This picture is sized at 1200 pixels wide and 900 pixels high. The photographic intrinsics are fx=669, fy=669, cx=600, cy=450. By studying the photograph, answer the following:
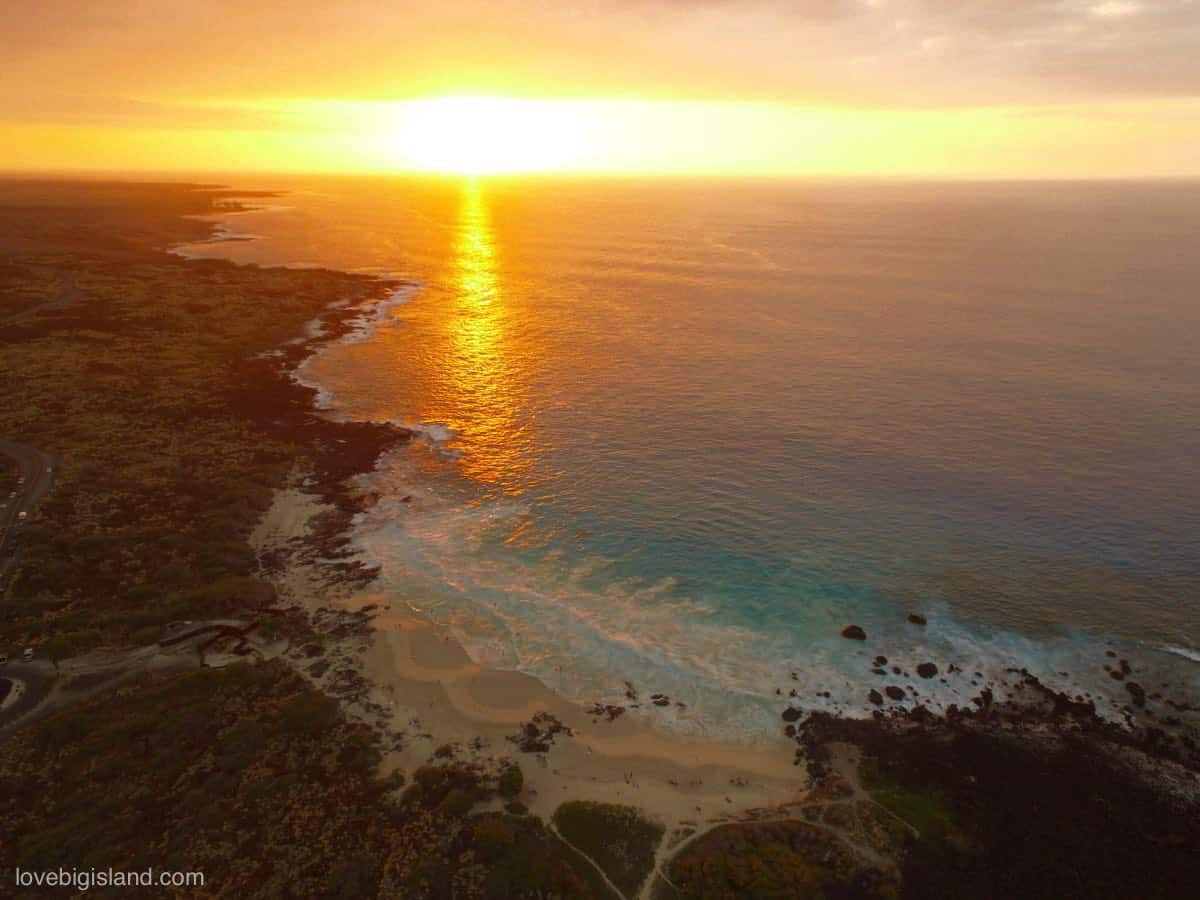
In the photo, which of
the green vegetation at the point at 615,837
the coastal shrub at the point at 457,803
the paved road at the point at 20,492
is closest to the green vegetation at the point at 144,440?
the paved road at the point at 20,492

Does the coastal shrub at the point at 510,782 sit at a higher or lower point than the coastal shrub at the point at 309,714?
lower

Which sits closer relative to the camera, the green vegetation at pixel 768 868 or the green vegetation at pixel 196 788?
the green vegetation at pixel 768 868

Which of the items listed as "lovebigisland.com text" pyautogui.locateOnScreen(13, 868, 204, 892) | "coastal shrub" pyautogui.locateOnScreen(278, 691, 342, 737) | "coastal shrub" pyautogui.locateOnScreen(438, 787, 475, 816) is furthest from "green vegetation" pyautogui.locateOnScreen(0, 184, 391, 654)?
"coastal shrub" pyautogui.locateOnScreen(438, 787, 475, 816)

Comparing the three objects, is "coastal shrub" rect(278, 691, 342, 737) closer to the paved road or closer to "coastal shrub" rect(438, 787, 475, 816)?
"coastal shrub" rect(438, 787, 475, 816)

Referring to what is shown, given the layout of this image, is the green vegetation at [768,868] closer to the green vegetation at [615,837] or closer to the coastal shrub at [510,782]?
the green vegetation at [615,837]

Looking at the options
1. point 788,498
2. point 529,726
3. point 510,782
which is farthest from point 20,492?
point 788,498

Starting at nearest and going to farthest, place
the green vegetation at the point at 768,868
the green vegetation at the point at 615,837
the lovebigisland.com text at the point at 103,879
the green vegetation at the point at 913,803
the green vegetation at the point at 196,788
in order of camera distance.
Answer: the lovebigisland.com text at the point at 103,879
the green vegetation at the point at 768,868
the green vegetation at the point at 196,788
the green vegetation at the point at 615,837
the green vegetation at the point at 913,803

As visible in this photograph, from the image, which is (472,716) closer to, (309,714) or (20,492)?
(309,714)

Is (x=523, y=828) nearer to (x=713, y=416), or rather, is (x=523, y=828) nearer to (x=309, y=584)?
(x=309, y=584)
